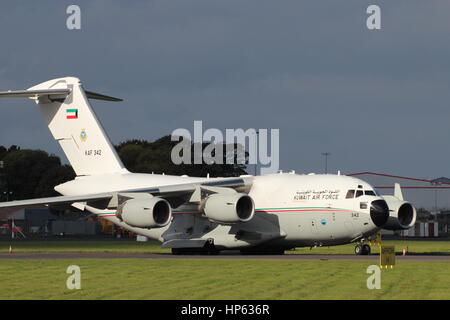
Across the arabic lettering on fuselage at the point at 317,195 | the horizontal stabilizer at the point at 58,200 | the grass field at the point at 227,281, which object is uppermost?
the arabic lettering on fuselage at the point at 317,195

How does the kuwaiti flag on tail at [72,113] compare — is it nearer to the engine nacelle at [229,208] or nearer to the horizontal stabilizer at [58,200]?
the horizontal stabilizer at [58,200]

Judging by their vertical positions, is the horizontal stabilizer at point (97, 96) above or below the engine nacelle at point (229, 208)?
above

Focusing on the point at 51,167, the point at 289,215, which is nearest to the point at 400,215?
the point at 289,215

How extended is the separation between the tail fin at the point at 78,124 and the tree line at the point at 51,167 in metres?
66.3

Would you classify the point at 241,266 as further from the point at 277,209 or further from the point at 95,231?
A: the point at 95,231

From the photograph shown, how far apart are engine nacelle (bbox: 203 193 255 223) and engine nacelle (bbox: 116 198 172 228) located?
1.88m

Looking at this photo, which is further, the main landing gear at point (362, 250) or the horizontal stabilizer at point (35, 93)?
the horizontal stabilizer at point (35, 93)

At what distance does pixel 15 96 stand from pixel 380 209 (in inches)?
767

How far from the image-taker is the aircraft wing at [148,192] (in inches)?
1537

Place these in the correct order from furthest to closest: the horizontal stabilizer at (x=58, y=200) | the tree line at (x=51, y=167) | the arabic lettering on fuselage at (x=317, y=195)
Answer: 1. the tree line at (x=51, y=167)
2. the horizontal stabilizer at (x=58, y=200)
3. the arabic lettering on fuselage at (x=317, y=195)

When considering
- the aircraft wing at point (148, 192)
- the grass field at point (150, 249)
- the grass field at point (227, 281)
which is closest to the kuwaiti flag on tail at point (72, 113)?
the aircraft wing at point (148, 192)

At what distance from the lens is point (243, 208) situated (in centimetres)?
3834

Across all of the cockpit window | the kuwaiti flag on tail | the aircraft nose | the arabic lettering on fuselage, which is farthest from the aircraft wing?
the aircraft nose
